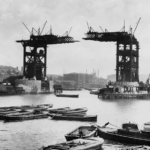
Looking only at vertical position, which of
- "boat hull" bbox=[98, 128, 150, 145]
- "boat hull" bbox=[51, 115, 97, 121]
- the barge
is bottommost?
"boat hull" bbox=[98, 128, 150, 145]

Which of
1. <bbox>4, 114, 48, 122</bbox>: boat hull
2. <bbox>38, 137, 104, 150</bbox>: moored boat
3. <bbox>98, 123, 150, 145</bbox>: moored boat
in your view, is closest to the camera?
<bbox>38, 137, 104, 150</bbox>: moored boat

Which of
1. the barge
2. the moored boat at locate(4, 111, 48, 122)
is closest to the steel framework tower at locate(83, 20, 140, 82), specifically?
the barge

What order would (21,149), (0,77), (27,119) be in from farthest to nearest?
(0,77), (27,119), (21,149)

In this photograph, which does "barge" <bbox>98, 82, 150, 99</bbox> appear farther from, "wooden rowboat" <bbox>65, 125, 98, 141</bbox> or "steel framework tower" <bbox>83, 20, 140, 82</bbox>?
"wooden rowboat" <bbox>65, 125, 98, 141</bbox>

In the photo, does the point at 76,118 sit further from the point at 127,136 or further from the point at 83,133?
the point at 127,136

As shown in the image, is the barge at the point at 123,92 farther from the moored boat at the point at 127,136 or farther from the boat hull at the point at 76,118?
the moored boat at the point at 127,136

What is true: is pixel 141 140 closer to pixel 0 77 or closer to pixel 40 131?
pixel 40 131

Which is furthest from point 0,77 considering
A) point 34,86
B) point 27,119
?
point 27,119
